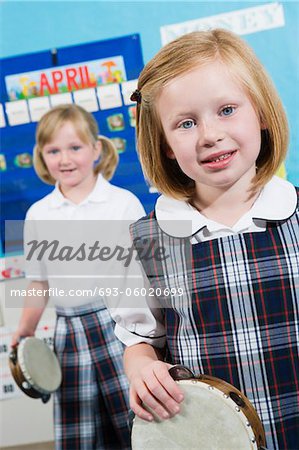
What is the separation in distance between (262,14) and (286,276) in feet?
3.86

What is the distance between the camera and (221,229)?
1.08 m

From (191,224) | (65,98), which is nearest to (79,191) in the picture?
(65,98)

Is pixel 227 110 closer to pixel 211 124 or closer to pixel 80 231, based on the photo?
pixel 211 124

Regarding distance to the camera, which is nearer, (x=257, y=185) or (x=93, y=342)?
(x=257, y=185)

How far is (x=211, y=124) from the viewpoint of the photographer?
99 centimetres

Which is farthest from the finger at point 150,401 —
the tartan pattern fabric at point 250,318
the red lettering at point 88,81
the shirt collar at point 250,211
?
the red lettering at point 88,81

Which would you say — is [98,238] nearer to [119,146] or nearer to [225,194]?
[119,146]

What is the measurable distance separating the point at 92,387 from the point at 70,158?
0.75 metres

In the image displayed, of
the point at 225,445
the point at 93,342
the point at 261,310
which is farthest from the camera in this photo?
the point at 93,342

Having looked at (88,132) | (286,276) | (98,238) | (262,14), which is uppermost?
(262,14)

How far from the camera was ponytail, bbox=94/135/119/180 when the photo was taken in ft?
6.63

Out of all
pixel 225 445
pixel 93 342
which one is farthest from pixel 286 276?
pixel 93 342

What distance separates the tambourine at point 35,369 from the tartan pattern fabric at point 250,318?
0.94 meters

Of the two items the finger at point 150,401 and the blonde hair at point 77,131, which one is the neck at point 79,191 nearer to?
the blonde hair at point 77,131
